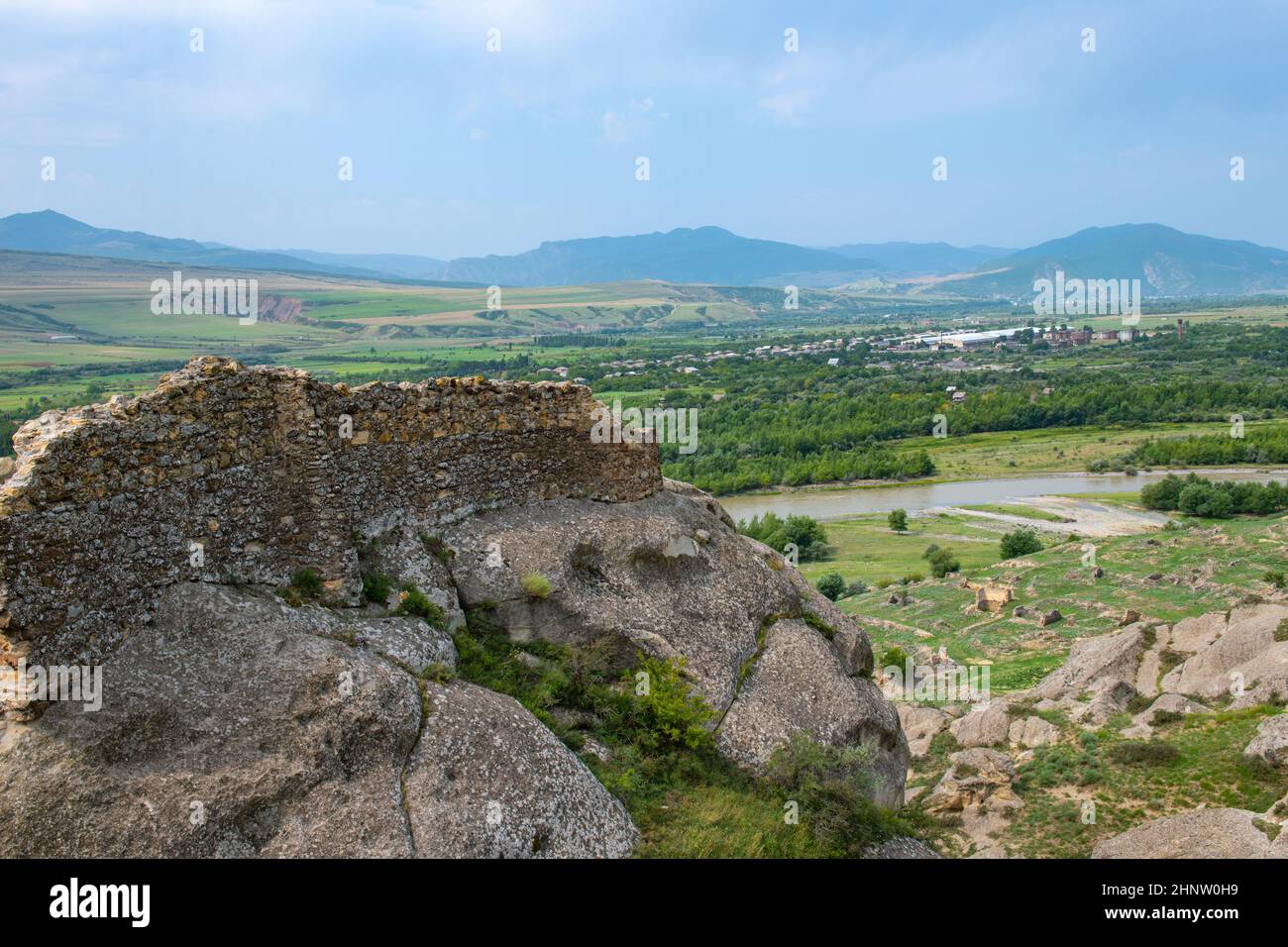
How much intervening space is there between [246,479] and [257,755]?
12.6 feet

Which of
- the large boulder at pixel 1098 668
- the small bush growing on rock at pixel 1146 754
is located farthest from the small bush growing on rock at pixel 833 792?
the large boulder at pixel 1098 668

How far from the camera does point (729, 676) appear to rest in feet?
49.7

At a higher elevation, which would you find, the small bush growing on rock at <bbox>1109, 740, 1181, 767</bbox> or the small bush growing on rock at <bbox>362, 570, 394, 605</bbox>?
the small bush growing on rock at <bbox>362, 570, 394, 605</bbox>

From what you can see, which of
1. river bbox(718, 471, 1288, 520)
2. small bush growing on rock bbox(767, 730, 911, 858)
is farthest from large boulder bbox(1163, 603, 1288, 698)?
river bbox(718, 471, 1288, 520)

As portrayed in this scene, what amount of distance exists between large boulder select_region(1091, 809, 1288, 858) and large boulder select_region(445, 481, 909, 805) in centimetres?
455

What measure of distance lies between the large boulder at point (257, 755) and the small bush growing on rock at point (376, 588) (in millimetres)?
1311

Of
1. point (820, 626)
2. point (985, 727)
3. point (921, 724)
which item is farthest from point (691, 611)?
point (921, 724)

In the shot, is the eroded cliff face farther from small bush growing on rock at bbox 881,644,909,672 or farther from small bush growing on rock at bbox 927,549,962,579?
small bush growing on rock at bbox 927,549,962,579

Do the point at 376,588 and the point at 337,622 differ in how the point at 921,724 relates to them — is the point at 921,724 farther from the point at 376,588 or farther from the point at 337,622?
the point at 337,622

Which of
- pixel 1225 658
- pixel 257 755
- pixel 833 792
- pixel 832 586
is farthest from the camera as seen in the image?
pixel 832 586

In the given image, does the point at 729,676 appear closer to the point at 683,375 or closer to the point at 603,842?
the point at 603,842

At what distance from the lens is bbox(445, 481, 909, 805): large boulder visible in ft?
48.0

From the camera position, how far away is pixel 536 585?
1453 cm
